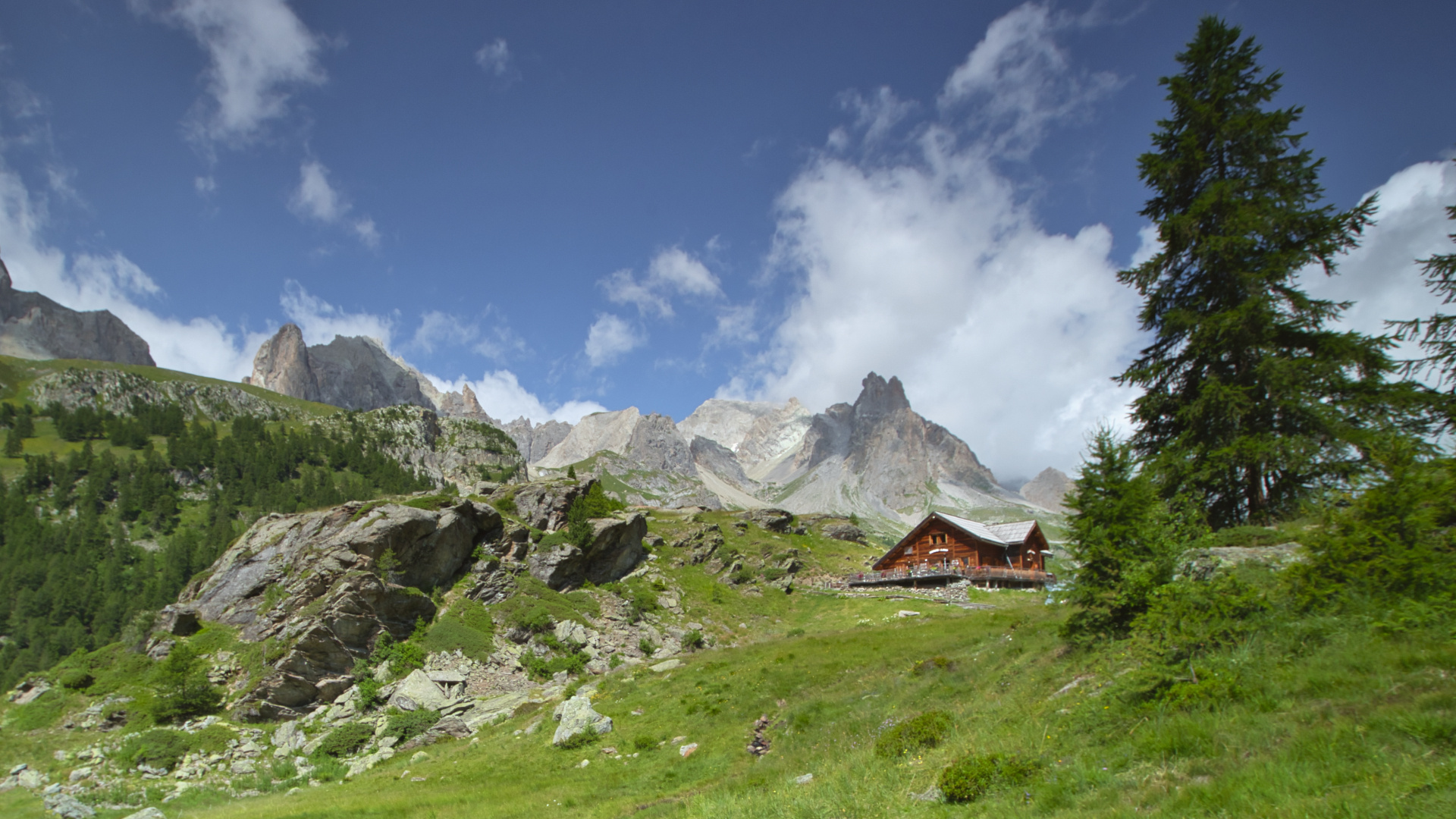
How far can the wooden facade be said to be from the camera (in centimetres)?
6284

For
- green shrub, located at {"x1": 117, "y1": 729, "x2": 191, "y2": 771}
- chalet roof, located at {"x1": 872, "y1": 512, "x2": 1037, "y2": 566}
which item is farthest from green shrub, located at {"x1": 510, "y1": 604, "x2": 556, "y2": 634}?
chalet roof, located at {"x1": 872, "y1": 512, "x2": 1037, "y2": 566}

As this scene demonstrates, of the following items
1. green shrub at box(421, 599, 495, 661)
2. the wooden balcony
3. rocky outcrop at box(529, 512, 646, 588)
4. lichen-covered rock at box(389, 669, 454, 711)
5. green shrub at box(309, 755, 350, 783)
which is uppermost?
rocky outcrop at box(529, 512, 646, 588)

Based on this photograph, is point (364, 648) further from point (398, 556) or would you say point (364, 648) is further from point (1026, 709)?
point (1026, 709)

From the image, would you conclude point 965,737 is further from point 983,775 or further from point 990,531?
point 990,531

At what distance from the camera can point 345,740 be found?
99.0 ft

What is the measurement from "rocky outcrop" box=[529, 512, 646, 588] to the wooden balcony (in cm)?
2404

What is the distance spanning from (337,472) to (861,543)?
151 m

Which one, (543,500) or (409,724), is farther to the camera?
(543,500)

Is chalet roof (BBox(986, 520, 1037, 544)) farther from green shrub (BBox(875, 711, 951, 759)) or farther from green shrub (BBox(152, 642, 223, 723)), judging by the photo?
green shrub (BBox(152, 642, 223, 723))

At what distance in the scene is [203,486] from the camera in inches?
5896

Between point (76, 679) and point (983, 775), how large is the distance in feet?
172

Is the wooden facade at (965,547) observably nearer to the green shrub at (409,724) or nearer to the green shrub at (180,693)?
the green shrub at (409,724)

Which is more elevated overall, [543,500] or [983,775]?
[543,500]

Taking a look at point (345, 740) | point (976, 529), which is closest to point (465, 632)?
point (345, 740)
